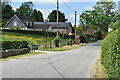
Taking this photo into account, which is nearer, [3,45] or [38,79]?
[38,79]

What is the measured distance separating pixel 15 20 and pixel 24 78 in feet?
240

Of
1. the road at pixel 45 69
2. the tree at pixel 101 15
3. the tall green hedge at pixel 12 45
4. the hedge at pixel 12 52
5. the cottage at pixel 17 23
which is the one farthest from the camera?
the cottage at pixel 17 23

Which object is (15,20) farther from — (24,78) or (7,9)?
(24,78)

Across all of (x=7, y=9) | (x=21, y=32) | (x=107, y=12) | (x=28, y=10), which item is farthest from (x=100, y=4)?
(x=28, y=10)

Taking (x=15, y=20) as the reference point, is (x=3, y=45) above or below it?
below

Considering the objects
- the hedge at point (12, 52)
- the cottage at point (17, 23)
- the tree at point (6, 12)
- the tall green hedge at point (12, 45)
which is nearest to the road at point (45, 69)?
the hedge at point (12, 52)

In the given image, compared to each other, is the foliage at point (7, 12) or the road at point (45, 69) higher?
the foliage at point (7, 12)

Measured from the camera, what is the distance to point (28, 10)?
13862 centimetres

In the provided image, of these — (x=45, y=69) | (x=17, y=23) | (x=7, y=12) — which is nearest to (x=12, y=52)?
(x=45, y=69)

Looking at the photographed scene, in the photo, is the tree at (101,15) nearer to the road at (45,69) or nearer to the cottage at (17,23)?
the cottage at (17,23)

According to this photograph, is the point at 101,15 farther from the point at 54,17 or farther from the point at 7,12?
the point at 54,17

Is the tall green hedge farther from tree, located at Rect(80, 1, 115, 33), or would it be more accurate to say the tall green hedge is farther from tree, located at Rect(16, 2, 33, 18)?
tree, located at Rect(16, 2, 33, 18)

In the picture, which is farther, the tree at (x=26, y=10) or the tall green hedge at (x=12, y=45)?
the tree at (x=26, y=10)

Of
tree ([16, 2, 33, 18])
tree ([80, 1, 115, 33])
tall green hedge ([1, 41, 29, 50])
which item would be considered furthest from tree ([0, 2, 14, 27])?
tall green hedge ([1, 41, 29, 50])
